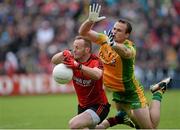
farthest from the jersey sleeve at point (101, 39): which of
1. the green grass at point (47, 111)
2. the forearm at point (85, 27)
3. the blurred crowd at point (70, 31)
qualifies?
the blurred crowd at point (70, 31)

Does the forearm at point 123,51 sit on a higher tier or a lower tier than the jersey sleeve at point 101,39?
lower

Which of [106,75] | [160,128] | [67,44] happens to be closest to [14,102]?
[67,44]

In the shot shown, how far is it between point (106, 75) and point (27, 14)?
15633 millimetres

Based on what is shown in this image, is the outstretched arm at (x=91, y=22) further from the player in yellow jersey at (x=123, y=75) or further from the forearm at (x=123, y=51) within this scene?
the forearm at (x=123, y=51)

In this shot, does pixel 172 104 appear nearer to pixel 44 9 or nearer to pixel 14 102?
pixel 14 102

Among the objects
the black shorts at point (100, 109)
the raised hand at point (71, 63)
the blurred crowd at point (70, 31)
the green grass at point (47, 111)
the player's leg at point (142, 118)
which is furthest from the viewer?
the blurred crowd at point (70, 31)

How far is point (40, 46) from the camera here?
82.8 feet

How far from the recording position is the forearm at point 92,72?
33.8ft

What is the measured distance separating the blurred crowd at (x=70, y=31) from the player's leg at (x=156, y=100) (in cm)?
1218

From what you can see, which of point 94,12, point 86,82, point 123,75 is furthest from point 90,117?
point 94,12

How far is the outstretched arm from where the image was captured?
10914 millimetres

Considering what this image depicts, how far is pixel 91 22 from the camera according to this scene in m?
11.1

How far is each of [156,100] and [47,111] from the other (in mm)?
6688

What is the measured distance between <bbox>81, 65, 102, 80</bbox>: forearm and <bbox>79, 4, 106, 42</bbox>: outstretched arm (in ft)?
3.27
